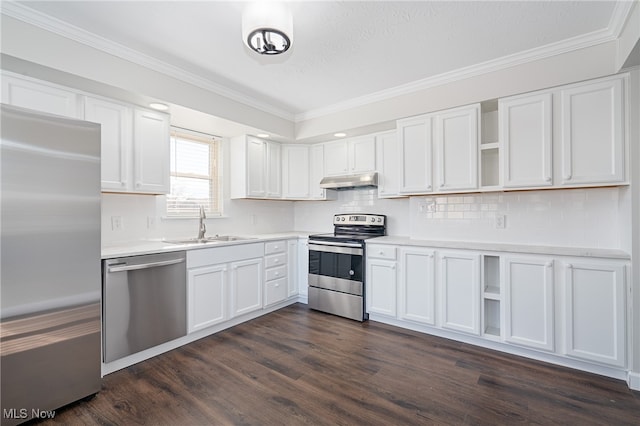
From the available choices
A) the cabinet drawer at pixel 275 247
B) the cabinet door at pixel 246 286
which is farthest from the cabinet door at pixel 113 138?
the cabinet drawer at pixel 275 247

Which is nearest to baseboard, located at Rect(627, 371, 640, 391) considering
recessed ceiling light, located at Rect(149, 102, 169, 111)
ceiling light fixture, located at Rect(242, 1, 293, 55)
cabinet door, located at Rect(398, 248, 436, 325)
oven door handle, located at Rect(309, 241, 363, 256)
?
cabinet door, located at Rect(398, 248, 436, 325)

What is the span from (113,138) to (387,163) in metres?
2.93

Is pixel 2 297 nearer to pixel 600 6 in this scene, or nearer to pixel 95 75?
pixel 95 75

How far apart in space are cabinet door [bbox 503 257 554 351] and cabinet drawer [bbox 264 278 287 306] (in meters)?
2.46

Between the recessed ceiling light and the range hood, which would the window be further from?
→ the range hood

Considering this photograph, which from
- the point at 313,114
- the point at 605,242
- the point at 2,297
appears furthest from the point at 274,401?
the point at 313,114

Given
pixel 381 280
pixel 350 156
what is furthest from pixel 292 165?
pixel 381 280

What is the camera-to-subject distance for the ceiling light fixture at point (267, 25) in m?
1.80

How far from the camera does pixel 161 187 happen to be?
9.87ft

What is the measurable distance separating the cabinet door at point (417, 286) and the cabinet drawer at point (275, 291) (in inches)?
58.7

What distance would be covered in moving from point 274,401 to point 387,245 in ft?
6.28

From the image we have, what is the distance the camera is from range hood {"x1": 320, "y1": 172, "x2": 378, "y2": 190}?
12.6ft

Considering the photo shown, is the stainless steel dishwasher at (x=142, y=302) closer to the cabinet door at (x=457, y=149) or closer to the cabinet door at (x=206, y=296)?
the cabinet door at (x=206, y=296)

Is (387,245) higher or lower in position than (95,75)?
lower
